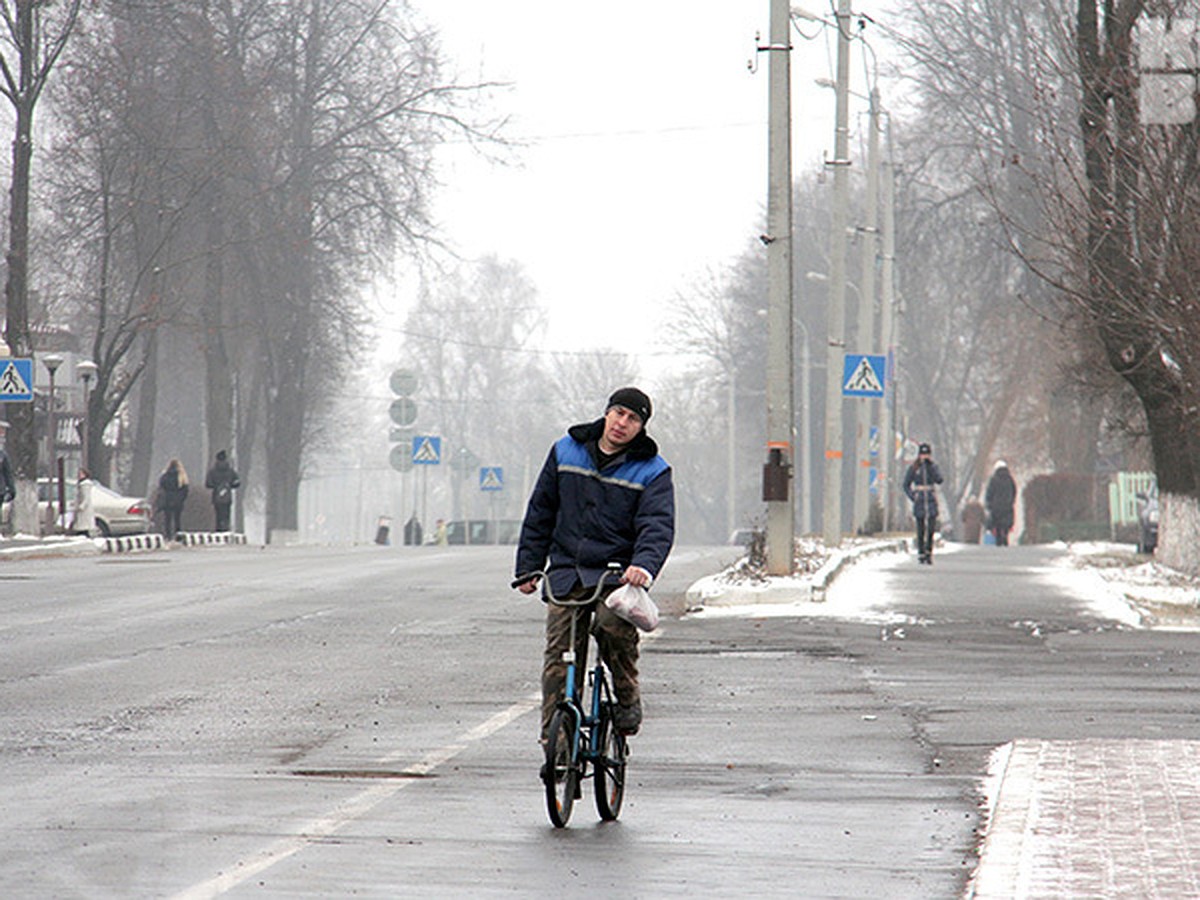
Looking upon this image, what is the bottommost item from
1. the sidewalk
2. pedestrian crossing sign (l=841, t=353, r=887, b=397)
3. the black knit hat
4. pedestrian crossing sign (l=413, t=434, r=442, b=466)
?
the sidewalk

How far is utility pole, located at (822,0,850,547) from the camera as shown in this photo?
36.5 m

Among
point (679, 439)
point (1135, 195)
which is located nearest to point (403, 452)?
point (1135, 195)

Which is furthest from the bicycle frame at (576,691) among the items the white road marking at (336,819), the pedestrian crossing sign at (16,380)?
the pedestrian crossing sign at (16,380)

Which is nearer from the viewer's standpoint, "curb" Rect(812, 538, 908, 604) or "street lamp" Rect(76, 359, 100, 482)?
"curb" Rect(812, 538, 908, 604)

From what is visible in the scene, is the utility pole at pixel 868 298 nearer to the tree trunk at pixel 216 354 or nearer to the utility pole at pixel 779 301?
the tree trunk at pixel 216 354

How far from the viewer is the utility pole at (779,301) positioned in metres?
23.7

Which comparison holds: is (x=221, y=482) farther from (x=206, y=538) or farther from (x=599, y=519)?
(x=599, y=519)

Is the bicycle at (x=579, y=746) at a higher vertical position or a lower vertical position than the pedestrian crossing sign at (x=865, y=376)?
lower

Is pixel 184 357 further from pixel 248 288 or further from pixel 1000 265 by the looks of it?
pixel 1000 265

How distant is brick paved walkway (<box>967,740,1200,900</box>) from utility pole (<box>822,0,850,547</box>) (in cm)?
2578

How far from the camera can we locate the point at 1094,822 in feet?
27.1

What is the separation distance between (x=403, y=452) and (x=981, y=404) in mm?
26917

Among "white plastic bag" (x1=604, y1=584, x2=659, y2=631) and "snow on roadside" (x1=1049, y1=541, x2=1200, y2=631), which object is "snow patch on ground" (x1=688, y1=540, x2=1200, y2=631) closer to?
"snow on roadside" (x1=1049, y1=541, x2=1200, y2=631)

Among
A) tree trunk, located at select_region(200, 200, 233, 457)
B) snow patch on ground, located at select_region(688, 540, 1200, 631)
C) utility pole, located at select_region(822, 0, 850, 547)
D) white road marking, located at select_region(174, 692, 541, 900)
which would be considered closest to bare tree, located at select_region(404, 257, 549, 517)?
tree trunk, located at select_region(200, 200, 233, 457)
